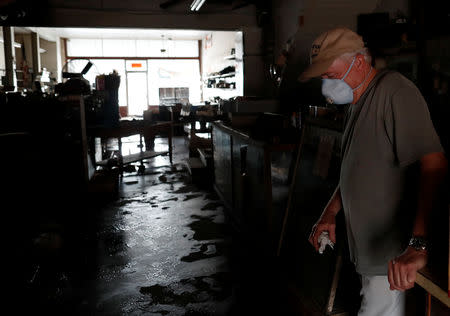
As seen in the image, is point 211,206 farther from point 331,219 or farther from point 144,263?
point 331,219

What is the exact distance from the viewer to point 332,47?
1.38 meters

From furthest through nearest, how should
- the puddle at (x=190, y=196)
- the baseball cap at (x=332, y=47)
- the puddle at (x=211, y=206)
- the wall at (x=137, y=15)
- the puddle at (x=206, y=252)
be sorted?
the wall at (x=137, y=15)
the puddle at (x=190, y=196)
the puddle at (x=211, y=206)
the puddle at (x=206, y=252)
the baseball cap at (x=332, y=47)

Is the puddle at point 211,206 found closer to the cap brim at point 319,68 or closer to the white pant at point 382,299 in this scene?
the white pant at point 382,299

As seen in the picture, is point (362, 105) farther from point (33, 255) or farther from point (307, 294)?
point (33, 255)

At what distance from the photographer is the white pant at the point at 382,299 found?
143 cm

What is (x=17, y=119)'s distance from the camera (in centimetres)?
472

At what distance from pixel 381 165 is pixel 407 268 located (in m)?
0.35

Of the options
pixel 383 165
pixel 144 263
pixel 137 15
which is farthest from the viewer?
pixel 137 15

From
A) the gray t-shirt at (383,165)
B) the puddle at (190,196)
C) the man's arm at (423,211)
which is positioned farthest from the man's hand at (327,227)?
the puddle at (190,196)

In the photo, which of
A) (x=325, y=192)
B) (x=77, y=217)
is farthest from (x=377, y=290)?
(x=77, y=217)

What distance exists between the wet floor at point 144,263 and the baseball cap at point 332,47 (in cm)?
173

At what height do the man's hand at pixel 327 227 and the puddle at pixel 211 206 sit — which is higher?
the man's hand at pixel 327 227

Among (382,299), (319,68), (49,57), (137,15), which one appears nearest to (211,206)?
(382,299)

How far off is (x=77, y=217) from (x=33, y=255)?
4.20 ft
